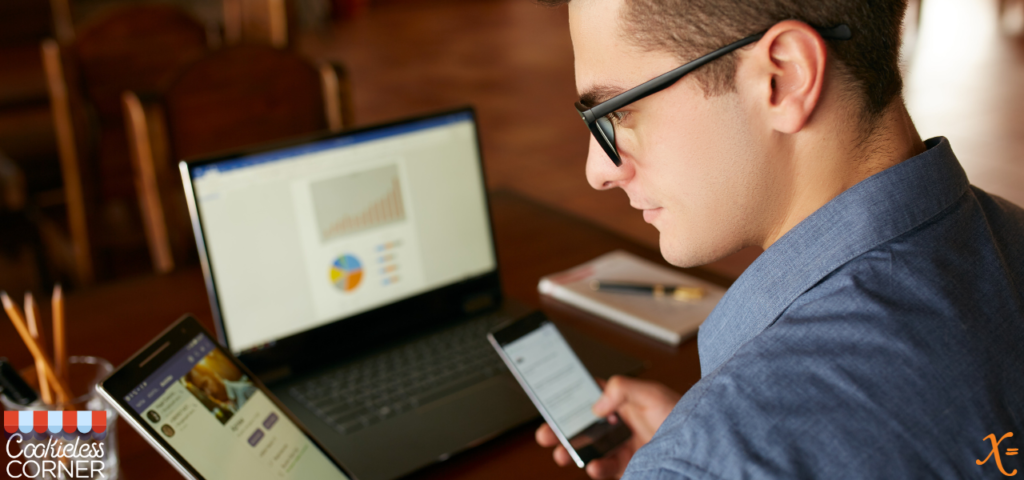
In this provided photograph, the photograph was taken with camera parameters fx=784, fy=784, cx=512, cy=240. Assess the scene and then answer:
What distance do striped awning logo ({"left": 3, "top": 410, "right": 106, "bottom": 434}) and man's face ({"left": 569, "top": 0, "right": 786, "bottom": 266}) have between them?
61 centimetres

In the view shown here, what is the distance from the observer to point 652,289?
123 centimetres

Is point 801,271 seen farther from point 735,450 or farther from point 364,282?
point 364,282

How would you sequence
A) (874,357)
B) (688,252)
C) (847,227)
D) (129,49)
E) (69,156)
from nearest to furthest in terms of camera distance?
(874,357) < (847,227) < (688,252) < (69,156) < (129,49)

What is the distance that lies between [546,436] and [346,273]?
41cm

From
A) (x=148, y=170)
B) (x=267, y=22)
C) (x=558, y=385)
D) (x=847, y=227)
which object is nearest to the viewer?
(x=847, y=227)

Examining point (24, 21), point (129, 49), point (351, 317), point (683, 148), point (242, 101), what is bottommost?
point (351, 317)

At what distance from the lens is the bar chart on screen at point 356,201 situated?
1.09 meters

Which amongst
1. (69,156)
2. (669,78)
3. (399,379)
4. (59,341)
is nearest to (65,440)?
(59,341)

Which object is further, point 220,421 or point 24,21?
point 24,21

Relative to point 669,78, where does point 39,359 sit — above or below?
below

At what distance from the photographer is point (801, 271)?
2.12 feet

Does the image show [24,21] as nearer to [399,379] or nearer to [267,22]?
[267,22]

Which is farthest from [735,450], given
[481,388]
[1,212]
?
[1,212]

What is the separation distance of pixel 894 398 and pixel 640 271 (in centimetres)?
80
